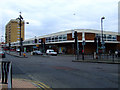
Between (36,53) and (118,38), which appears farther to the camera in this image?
(118,38)

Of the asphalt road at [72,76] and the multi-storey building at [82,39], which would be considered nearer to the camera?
the asphalt road at [72,76]

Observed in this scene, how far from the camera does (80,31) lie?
45.9 meters

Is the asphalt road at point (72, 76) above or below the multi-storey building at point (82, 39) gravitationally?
below

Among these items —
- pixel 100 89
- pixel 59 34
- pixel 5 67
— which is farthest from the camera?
pixel 59 34

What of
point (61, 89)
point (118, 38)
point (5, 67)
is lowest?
point (61, 89)

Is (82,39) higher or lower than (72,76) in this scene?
higher

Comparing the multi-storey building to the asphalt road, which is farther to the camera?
the multi-storey building

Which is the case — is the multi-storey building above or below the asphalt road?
above

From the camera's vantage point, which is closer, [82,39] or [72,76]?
[72,76]

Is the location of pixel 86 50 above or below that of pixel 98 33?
below

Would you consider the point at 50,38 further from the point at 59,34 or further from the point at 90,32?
the point at 90,32

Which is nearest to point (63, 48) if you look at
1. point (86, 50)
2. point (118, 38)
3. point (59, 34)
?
point (59, 34)

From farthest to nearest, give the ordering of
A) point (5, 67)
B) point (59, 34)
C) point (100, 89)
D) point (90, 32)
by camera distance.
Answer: point (59, 34) → point (90, 32) → point (5, 67) → point (100, 89)

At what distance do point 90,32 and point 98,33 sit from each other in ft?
12.1
